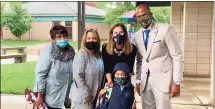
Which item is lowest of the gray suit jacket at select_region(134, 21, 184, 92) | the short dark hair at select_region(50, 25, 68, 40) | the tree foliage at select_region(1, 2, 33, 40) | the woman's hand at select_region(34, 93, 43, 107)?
the woman's hand at select_region(34, 93, 43, 107)

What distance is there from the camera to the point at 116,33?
383cm

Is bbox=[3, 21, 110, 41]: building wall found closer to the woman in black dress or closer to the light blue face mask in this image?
the light blue face mask

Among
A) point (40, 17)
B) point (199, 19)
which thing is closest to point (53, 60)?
point (199, 19)

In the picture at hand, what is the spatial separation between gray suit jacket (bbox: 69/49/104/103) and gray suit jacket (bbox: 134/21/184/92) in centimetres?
53

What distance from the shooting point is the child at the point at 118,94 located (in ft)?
12.4

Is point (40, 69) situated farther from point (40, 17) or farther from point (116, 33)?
point (40, 17)

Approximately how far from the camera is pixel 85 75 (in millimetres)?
3781

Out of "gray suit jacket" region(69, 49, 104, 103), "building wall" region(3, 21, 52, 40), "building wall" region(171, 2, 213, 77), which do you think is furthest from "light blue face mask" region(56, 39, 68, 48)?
"building wall" region(3, 21, 52, 40)

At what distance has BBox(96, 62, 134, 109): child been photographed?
3.79 metres

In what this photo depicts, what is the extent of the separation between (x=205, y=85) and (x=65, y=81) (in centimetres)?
612

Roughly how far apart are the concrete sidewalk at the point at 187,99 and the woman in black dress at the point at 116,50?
10.4ft

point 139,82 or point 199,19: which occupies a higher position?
point 199,19

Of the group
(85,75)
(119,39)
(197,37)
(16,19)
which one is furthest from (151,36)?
(16,19)

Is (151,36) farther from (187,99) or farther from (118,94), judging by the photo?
(187,99)
